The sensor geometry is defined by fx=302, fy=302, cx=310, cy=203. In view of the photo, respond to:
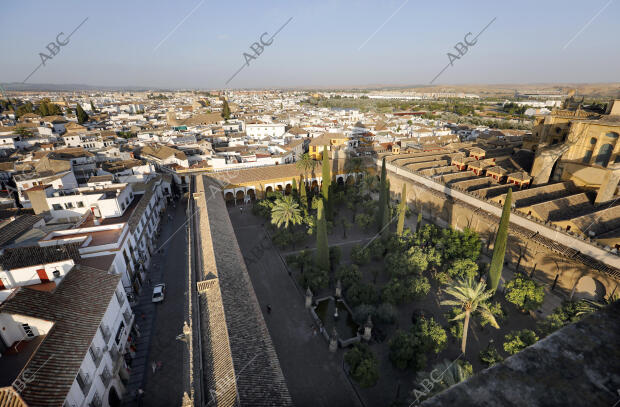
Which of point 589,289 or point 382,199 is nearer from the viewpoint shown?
point 589,289

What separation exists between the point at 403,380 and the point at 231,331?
10.6m

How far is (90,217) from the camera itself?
95.5 feet

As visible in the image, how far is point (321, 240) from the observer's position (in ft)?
83.6

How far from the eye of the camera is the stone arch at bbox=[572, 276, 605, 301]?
22406mm

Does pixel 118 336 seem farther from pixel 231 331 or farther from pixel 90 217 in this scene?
pixel 90 217

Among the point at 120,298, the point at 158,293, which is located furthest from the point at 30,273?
the point at 158,293

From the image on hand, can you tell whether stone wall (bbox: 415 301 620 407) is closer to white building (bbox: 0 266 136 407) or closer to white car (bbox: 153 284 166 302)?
white building (bbox: 0 266 136 407)

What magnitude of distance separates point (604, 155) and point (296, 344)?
3556 cm

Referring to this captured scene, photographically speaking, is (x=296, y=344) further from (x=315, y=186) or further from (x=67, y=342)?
(x=315, y=186)

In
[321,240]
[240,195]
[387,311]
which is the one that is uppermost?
[321,240]

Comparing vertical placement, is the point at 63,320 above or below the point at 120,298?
above

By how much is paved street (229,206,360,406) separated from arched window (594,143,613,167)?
108ft

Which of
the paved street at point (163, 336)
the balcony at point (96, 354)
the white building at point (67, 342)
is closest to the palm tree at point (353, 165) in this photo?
the paved street at point (163, 336)

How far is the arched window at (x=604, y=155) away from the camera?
30266 mm
